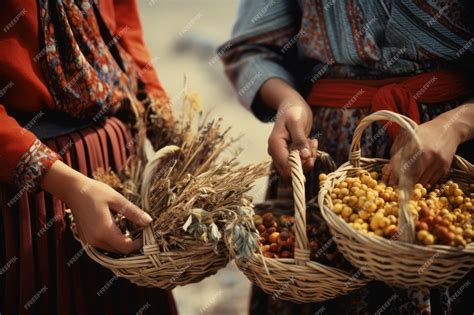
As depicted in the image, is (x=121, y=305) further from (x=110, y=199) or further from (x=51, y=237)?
(x=110, y=199)

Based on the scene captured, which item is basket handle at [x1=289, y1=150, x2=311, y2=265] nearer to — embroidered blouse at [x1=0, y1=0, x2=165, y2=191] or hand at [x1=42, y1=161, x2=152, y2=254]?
hand at [x1=42, y1=161, x2=152, y2=254]

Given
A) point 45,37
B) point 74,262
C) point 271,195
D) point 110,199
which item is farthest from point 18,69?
point 271,195

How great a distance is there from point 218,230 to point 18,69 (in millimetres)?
741

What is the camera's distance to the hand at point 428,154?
1.28m

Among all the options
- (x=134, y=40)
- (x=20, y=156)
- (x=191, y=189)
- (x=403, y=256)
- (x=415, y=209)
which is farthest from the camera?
(x=134, y=40)

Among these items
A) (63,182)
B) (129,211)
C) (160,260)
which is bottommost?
(160,260)

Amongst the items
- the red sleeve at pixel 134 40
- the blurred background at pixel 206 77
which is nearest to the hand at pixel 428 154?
the blurred background at pixel 206 77

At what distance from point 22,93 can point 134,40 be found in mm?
601

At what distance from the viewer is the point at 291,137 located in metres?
1.57

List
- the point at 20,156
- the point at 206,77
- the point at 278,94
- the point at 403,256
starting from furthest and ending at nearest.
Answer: the point at 206,77, the point at 278,94, the point at 20,156, the point at 403,256

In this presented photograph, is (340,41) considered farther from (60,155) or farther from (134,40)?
(60,155)

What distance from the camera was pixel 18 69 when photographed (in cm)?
139

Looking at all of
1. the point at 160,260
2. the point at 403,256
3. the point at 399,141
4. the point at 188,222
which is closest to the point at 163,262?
the point at 160,260

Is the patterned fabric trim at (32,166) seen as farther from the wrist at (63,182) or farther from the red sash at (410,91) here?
the red sash at (410,91)
